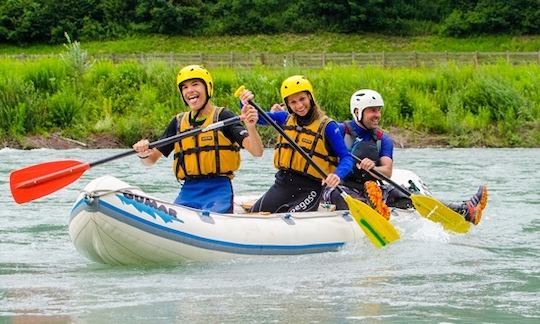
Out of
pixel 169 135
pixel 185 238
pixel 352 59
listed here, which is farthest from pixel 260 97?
pixel 185 238

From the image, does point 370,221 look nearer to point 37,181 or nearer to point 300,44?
point 37,181

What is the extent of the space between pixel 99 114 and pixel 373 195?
40.2 feet

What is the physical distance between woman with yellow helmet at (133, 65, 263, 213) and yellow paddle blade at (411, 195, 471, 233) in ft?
6.30

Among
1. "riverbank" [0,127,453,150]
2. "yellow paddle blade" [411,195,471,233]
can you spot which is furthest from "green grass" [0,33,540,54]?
"yellow paddle blade" [411,195,471,233]

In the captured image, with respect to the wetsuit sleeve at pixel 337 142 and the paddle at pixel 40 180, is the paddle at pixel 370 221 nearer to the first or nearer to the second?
the wetsuit sleeve at pixel 337 142

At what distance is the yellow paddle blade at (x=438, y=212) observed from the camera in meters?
9.07

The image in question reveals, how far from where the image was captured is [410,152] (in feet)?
58.9

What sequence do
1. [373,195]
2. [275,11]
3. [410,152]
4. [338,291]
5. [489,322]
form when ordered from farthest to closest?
[275,11] → [410,152] → [373,195] → [338,291] → [489,322]

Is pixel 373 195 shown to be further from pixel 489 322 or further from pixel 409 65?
pixel 409 65

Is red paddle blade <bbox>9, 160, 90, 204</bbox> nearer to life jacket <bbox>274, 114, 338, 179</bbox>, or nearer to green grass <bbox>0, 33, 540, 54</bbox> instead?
life jacket <bbox>274, 114, 338, 179</bbox>

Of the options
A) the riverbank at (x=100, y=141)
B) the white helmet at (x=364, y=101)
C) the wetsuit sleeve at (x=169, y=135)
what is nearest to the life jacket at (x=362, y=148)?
the white helmet at (x=364, y=101)

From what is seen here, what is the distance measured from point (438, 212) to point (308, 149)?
162 centimetres

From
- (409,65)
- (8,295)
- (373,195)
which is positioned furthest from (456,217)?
(409,65)

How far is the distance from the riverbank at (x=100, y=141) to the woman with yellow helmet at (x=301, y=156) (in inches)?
431
